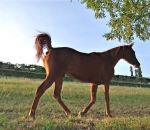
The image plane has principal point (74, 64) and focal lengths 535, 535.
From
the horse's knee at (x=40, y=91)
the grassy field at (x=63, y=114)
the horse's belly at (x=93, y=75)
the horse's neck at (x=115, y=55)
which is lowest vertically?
the grassy field at (x=63, y=114)

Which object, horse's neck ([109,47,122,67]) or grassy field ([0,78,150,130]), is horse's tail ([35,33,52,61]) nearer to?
grassy field ([0,78,150,130])

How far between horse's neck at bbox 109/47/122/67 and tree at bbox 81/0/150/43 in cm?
163

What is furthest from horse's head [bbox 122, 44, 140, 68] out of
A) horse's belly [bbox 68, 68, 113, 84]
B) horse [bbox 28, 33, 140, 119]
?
horse's belly [bbox 68, 68, 113, 84]

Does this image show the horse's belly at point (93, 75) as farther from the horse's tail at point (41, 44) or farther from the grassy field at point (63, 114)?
the horse's tail at point (41, 44)

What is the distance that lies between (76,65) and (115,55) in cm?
173

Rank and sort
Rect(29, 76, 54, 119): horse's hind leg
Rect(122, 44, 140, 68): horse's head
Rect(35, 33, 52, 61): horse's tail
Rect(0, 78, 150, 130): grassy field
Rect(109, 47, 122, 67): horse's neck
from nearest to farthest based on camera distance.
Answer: Rect(0, 78, 150, 130): grassy field
Rect(29, 76, 54, 119): horse's hind leg
Rect(35, 33, 52, 61): horse's tail
Rect(109, 47, 122, 67): horse's neck
Rect(122, 44, 140, 68): horse's head

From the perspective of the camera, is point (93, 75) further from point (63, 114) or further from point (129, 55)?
point (63, 114)

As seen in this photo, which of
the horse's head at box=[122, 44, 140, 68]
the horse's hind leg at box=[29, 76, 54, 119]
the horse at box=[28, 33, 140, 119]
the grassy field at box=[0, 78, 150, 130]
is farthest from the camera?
the horse's head at box=[122, 44, 140, 68]

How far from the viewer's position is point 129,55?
17203mm

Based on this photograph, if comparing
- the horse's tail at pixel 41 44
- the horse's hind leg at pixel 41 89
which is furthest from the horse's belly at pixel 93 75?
the horse's tail at pixel 41 44

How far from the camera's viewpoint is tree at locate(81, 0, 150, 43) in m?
18.2

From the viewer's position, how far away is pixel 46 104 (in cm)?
2066

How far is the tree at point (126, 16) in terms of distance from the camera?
59.6 ft

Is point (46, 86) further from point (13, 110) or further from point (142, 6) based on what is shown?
point (142, 6)
